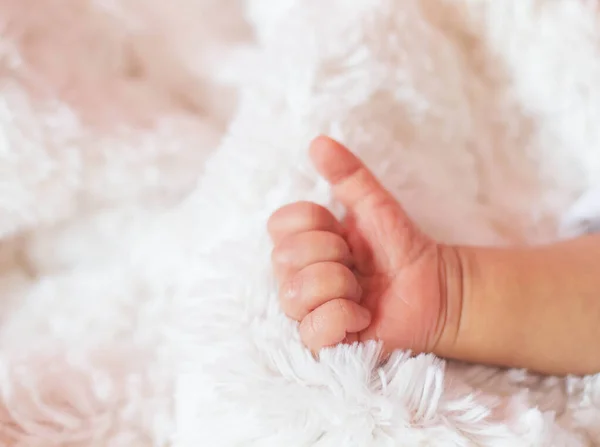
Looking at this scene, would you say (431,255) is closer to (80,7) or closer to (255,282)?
(255,282)

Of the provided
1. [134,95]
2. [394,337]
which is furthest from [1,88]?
[394,337]

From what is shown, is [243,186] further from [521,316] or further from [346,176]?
[521,316]

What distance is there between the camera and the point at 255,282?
0.46 metres

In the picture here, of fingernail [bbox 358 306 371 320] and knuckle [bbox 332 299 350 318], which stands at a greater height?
fingernail [bbox 358 306 371 320]

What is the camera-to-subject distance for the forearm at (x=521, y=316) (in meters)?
0.48

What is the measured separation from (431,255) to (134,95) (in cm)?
30

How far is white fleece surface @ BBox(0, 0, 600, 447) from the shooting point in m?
0.42

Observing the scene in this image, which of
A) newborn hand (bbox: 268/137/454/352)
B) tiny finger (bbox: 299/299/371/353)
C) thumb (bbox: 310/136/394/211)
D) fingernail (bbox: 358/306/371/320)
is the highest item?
thumb (bbox: 310/136/394/211)

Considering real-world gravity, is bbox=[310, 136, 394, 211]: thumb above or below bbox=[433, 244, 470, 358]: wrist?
above

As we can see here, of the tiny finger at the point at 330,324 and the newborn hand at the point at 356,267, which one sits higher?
the newborn hand at the point at 356,267

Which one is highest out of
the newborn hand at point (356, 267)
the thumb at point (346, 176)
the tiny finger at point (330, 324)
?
the thumb at point (346, 176)

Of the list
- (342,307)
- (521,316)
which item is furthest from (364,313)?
(521,316)

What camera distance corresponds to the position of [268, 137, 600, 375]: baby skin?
1.52 feet

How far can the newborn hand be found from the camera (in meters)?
0.44
